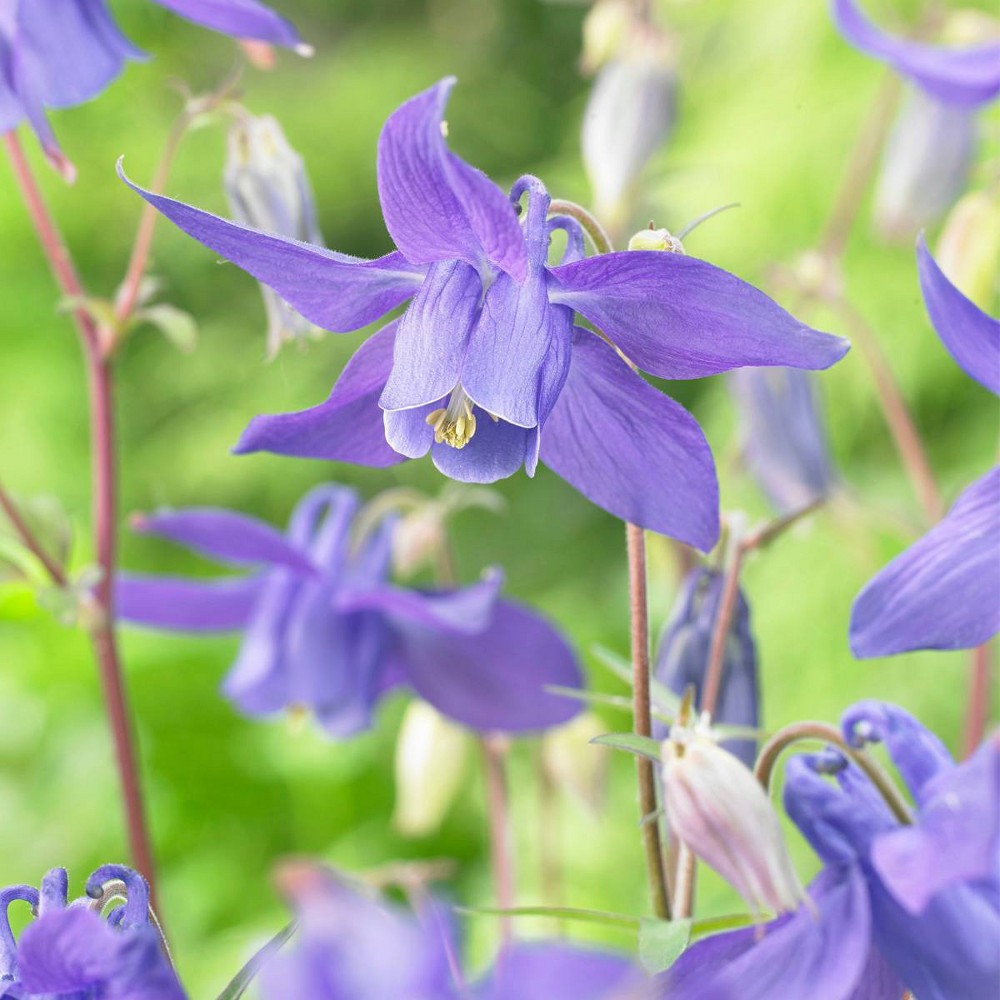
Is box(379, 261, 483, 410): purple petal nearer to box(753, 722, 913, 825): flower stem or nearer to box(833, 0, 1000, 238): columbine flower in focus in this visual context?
box(753, 722, 913, 825): flower stem

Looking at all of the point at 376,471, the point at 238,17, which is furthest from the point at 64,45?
the point at 376,471

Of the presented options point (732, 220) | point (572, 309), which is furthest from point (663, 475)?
point (732, 220)

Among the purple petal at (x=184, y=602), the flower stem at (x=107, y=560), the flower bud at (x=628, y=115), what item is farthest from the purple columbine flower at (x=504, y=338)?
the flower bud at (x=628, y=115)

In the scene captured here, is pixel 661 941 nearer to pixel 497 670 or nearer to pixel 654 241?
pixel 654 241

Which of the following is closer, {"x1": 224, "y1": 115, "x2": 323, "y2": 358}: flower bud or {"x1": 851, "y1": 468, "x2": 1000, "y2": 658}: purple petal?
{"x1": 851, "y1": 468, "x2": 1000, "y2": 658}: purple petal

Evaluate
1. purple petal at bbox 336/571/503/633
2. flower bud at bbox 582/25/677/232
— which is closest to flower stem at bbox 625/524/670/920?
purple petal at bbox 336/571/503/633

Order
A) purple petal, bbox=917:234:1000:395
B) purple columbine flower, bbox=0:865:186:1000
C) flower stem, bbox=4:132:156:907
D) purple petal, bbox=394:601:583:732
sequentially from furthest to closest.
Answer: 1. purple petal, bbox=394:601:583:732
2. flower stem, bbox=4:132:156:907
3. purple petal, bbox=917:234:1000:395
4. purple columbine flower, bbox=0:865:186:1000

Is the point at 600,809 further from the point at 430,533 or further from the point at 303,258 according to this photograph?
the point at 303,258
